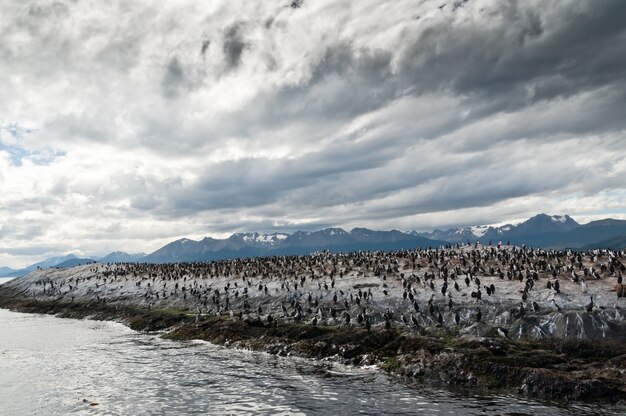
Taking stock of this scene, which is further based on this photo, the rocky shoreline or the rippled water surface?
the rocky shoreline

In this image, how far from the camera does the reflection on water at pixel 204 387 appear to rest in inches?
1088

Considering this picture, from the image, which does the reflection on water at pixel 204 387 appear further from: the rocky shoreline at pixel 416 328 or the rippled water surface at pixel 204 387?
the rocky shoreline at pixel 416 328

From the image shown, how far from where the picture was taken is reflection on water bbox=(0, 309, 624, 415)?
1088 inches

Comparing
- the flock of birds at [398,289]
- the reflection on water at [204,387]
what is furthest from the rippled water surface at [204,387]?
the flock of birds at [398,289]

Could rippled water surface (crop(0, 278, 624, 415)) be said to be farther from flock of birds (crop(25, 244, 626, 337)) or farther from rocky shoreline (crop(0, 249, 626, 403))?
flock of birds (crop(25, 244, 626, 337))

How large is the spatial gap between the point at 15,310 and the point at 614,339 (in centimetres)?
12971

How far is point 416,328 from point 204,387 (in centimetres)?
2283

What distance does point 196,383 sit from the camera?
34.4m

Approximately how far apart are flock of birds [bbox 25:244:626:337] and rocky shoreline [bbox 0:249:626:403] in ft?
0.92

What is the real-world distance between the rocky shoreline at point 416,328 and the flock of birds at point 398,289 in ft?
0.92

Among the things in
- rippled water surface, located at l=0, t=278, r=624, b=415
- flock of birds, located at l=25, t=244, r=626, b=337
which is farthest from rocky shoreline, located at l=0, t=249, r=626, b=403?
rippled water surface, located at l=0, t=278, r=624, b=415

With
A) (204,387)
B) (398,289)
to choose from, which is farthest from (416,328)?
(204,387)

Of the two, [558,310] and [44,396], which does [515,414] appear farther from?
[44,396]

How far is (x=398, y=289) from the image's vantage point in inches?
2389
